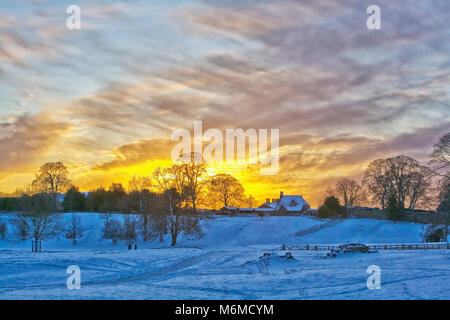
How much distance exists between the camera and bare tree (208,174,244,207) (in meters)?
95.5

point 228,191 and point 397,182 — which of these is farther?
point 228,191

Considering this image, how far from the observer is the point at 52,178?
77062 millimetres

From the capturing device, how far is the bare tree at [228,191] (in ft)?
313

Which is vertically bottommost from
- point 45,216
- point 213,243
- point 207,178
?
point 213,243

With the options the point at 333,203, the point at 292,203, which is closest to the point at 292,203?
the point at 292,203

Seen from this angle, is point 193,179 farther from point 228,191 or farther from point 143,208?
point 228,191

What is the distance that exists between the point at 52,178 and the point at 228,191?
39.1m

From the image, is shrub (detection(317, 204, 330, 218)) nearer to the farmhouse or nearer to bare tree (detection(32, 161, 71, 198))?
the farmhouse

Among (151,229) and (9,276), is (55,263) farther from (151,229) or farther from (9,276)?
(151,229)

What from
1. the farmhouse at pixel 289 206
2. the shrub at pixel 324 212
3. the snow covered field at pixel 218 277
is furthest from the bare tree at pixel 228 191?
the snow covered field at pixel 218 277

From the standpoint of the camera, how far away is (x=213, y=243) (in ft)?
205

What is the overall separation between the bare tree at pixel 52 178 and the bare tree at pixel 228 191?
32.5 meters

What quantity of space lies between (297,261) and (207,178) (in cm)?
3235
